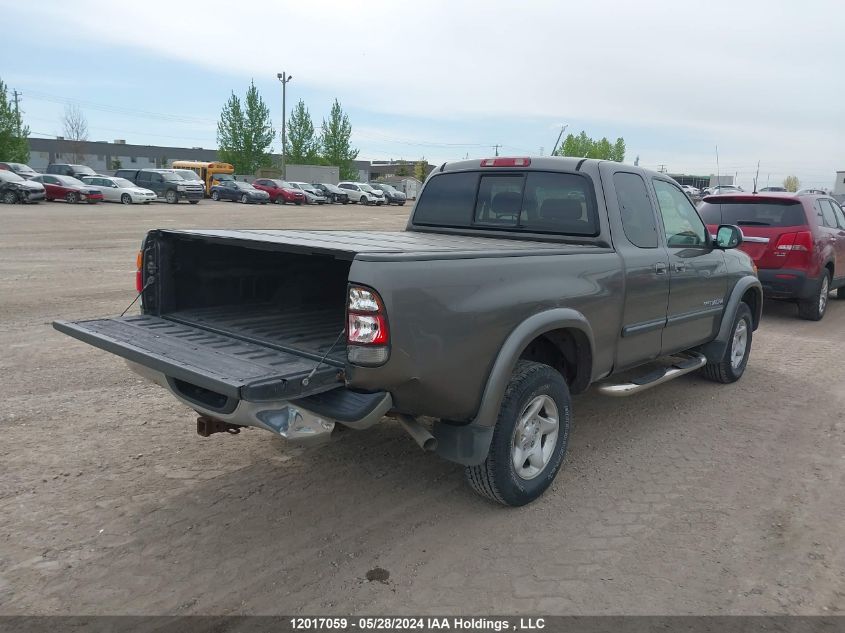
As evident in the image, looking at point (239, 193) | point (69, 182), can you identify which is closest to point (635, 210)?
point (69, 182)

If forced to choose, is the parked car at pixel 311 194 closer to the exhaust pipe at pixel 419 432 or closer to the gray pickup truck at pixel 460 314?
the gray pickup truck at pixel 460 314

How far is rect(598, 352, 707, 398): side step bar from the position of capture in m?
4.50

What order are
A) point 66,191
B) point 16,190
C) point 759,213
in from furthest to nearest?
point 66,191
point 16,190
point 759,213

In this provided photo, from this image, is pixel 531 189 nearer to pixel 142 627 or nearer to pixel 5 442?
pixel 142 627

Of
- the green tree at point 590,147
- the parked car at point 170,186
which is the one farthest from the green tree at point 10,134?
the green tree at point 590,147

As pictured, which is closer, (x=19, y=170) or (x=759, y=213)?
(x=759, y=213)

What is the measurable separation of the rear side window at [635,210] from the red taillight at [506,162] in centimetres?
64

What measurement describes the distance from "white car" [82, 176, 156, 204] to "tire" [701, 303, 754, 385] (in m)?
32.4

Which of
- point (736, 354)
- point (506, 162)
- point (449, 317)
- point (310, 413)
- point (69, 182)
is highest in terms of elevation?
point (506, 162)

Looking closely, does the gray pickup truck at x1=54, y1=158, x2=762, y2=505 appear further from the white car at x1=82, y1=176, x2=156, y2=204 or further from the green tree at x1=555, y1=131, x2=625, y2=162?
the green tree at x1=555, y1=131, x2=625, y2=162

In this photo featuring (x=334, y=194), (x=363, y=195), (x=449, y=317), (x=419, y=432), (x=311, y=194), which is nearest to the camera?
(x=449, y=317)

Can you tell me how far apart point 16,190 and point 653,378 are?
3107 cm

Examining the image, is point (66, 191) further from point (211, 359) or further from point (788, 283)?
point (211, 359)

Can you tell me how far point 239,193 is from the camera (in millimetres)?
41250
